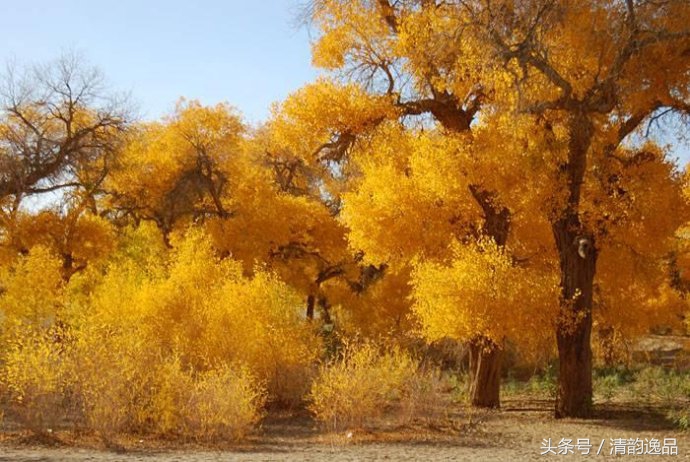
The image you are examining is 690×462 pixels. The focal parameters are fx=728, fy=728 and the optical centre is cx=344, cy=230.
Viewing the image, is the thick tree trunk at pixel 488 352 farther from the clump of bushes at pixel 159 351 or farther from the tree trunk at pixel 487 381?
the clump of bushes at pixel 159 351

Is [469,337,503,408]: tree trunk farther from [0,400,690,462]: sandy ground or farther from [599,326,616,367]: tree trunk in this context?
[599,326,616,367]: tree trunk

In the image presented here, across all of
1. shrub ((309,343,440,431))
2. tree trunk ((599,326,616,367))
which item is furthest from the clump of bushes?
tree trunk ((599,326,616,367))

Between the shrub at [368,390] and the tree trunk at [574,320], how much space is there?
10.00 ft

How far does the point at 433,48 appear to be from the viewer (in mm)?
13094

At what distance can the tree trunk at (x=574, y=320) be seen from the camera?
13.9m

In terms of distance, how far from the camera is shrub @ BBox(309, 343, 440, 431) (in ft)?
37.1

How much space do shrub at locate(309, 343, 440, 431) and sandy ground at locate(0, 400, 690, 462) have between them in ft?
1.05

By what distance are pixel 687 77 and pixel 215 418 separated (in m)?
10.3

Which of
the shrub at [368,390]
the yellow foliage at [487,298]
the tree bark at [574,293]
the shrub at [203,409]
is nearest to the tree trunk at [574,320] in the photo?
the tree bark at [574,293]

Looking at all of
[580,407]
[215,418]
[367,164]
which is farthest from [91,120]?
[580,407]

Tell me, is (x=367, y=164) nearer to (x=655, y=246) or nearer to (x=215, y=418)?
(x=655, y=246)

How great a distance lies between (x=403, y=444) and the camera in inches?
417

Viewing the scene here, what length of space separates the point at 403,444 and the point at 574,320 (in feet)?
17.2

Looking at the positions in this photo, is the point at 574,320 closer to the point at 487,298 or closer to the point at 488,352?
the point at 488,352
